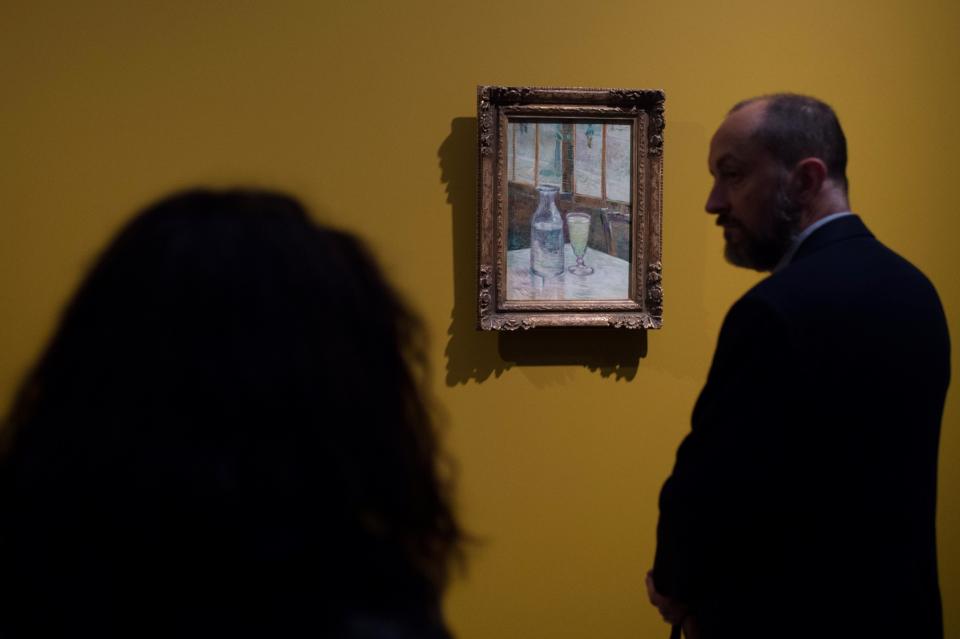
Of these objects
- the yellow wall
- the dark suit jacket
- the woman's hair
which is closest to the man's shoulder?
the dark suit jacket

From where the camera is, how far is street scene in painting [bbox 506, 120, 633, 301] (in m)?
2.98

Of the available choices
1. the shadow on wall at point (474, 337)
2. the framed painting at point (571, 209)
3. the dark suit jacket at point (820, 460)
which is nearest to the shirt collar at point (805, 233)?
the dark suit jacket at point (820, 460)

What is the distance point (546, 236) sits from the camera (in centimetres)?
300

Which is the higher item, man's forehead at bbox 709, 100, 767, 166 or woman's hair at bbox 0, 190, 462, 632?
man's forehead at bbox 709, 100, 767, 166

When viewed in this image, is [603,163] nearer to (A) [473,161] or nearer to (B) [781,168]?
(A) [473,161]

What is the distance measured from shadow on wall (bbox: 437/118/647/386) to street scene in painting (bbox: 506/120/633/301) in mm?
121

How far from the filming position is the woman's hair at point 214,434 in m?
0.88

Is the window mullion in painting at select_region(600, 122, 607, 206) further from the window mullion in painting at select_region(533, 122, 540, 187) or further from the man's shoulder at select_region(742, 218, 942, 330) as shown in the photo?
the man's shoulder at select_region(742, 218, 942, 330)

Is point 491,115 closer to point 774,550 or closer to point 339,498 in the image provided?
point 774,550

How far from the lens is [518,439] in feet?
10.1

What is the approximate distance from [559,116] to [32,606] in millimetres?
2336

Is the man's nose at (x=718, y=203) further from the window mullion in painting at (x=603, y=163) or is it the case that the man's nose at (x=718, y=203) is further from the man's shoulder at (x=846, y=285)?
the window mullion in painting at (x=603, y=163)

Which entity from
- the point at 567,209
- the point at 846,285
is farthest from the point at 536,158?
the point at 846,285

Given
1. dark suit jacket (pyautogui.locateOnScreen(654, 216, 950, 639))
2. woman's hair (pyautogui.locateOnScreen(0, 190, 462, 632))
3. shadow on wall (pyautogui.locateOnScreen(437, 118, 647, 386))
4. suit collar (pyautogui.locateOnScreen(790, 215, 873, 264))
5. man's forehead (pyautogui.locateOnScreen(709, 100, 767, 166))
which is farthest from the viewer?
shadow on wall (pyautogui.locateOnScreen(437, 118, 647, 386))
